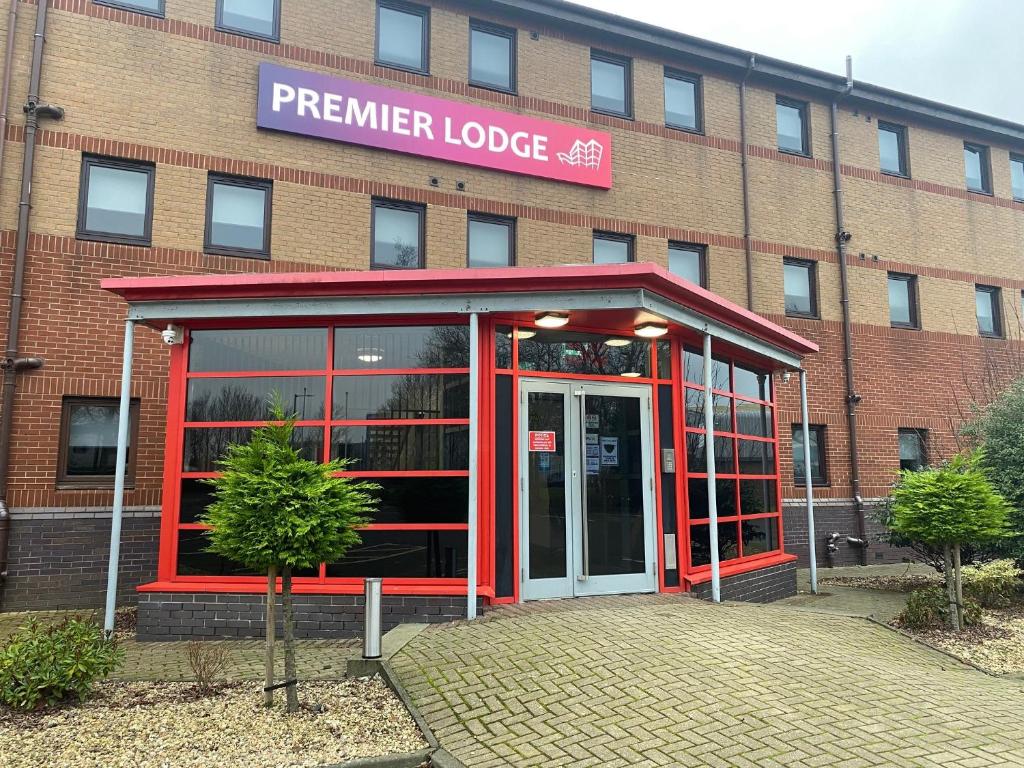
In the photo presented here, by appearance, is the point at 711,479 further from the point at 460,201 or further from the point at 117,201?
the point at 117,201

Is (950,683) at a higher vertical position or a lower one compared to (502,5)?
lower

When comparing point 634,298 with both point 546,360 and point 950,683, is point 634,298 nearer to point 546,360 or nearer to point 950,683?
point 546,360

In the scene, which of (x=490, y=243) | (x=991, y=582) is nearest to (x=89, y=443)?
(x=490, y=243)

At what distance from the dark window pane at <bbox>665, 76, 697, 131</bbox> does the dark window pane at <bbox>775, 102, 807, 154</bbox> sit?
2.08 metres

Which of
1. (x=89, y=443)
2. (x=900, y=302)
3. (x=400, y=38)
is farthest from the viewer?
(x=900, y=302)

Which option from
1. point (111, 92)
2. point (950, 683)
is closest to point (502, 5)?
point (111, 92)

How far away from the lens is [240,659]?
250 inches

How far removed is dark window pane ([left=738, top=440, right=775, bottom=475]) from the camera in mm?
9844

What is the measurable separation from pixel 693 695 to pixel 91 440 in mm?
8477

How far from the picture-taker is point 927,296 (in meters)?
15.7

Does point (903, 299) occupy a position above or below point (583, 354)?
above

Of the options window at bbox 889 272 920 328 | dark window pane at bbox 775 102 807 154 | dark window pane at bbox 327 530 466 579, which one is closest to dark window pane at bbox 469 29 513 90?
dark window pane at bbox 775 102 807 154

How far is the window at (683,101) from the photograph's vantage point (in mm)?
14148

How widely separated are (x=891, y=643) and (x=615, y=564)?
277 cm
